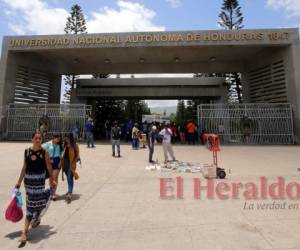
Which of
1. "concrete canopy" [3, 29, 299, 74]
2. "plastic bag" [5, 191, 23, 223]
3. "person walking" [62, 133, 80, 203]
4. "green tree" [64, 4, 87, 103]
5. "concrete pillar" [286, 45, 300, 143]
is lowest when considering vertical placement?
"plastic bag" [5, 191, 23, 223]

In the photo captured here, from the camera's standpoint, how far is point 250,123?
1580 centimetres

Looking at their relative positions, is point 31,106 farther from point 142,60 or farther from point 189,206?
point 189,206

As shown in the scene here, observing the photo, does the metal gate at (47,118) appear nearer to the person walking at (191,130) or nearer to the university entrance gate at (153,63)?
the university entrance gate at (153,63)

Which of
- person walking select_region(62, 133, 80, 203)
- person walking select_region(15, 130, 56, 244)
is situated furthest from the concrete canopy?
person walking select_region(15, 130, 56, 244)

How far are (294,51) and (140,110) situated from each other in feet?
131

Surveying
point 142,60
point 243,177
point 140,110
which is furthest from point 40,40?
point 140,110

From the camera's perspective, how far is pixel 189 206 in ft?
14.3

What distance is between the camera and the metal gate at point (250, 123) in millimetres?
15516

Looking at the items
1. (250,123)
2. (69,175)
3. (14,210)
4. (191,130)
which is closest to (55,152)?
(69,175)

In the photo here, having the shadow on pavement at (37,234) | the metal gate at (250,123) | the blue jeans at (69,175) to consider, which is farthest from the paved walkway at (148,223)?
the metal gate at (250,123)

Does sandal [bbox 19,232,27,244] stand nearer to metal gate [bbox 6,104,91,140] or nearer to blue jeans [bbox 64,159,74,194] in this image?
blue jeans [bbox 64,159,74,194]

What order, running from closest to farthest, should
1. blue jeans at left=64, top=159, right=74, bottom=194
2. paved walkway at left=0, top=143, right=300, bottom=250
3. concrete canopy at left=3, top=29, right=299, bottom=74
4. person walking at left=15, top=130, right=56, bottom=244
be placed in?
paved walkway at left=0, top=143, right=300, bottom=250 → person walking at left=15, top=130, right=56, bottom=244 → blue jeans at left=64, top=159, right=74, bottom=194 → concrete canopy at left=3, top=29, right=299, bottom=74

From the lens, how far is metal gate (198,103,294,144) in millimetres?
15516

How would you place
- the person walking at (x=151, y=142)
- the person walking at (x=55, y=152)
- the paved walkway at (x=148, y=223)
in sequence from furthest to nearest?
the person walking at (x=151, y=142) < the person walking at (x=55, y=152) < the paved walkway at (x=148, y=223)
